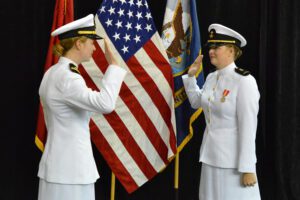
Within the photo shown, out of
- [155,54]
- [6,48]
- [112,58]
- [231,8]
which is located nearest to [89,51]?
[112,58]

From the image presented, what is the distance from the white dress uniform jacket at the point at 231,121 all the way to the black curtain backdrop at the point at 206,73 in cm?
107

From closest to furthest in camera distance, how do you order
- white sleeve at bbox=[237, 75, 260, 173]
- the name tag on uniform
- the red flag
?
white sleeve at bbox=[237, 75, 260, 173] → the name tag on uniform → the red flag

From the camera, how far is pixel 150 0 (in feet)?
11.3

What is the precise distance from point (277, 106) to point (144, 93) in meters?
1.14

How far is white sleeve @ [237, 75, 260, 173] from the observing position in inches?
88.9

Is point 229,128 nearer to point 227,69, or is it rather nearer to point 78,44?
point 227,69

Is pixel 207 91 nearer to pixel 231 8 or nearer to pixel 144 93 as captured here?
pixel 144 93

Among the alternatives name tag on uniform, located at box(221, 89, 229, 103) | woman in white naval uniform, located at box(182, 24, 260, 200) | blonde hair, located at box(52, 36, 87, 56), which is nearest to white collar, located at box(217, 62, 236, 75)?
woman in white naval uniform, located at box(182, 24, 260, 200)

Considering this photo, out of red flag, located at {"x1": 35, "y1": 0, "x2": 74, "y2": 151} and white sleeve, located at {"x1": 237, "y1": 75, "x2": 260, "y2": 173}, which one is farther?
red flag, located at {"x1": 35, "y1": 0, "x2": 74, "y2": 151}

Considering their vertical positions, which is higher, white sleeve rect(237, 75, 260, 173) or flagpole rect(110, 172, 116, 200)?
white sleeve rect(237, 75, 260, 173)

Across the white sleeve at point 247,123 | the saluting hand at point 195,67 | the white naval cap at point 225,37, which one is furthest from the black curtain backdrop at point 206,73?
the white sleeve at point 247,123

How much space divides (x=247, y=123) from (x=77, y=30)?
1011 millimetres

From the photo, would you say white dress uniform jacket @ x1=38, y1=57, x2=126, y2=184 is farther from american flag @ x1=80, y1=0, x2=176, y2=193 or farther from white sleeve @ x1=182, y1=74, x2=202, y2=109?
american flag @ x1=80, y1=0, x2=176, y2=193

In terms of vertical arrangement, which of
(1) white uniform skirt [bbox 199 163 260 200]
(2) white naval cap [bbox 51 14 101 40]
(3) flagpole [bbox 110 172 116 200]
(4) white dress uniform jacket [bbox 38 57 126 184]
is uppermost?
(2) white naval cap [bbox 51 14 101 40]
